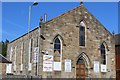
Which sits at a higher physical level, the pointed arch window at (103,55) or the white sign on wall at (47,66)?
the pointed arch window at (103,55)

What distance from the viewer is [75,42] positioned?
28.0m

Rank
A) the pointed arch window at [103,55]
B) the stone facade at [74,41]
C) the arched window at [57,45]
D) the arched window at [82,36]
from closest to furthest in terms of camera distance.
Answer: the stone facade at [74,41] < the arched window at [57,45] < the arched window at [82,36] < the pointed arch window at [103,55]

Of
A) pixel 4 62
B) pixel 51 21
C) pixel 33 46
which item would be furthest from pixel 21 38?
pixel 51 21

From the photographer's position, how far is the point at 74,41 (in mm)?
28000

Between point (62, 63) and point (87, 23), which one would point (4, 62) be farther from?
point (87, 23)

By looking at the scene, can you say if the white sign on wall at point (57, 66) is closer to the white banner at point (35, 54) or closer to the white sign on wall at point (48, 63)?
the white sign on wall at point (48, 63)

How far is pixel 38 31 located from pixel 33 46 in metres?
2.63

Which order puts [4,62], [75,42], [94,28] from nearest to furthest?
[75,42]
[94,28]
[4,62]

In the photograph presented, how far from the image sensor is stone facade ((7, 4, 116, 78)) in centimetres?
2641

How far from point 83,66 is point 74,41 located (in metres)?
3.29

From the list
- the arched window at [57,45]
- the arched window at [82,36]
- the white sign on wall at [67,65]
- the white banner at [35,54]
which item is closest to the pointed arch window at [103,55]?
the arched window at [82,36]

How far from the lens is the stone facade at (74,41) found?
2641cm

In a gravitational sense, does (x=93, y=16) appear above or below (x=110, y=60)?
above

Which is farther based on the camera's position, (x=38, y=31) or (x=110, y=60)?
(x=110, y=60)
